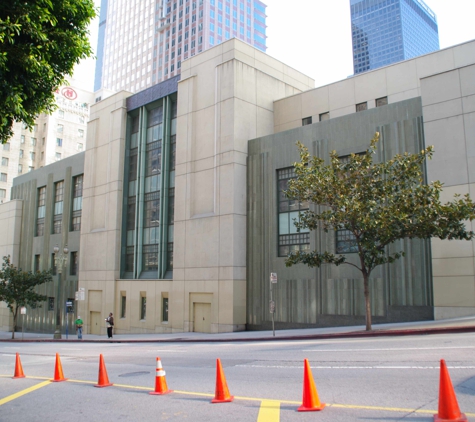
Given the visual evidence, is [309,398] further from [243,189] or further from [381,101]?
[381,101]

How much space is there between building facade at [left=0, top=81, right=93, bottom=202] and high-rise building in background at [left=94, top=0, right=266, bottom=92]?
25688 millimetres

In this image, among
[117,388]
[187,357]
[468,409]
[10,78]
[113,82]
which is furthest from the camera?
[113,82]

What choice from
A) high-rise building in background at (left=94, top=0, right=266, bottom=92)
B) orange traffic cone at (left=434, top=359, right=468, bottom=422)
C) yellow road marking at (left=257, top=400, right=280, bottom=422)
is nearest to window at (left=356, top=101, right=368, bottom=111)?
yellow road marking at (left=257, top=400, right=280, bottom=422)

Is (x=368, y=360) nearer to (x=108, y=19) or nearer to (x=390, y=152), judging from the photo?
(x=390, y=152)

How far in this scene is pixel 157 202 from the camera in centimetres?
3916

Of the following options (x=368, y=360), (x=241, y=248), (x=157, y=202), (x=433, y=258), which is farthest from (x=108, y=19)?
(x=368, y=360)

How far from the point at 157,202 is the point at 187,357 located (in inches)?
940

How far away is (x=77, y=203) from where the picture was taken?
48281mm


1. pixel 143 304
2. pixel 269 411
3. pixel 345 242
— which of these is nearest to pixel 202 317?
pixel 143 304

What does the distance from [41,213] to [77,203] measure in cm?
777

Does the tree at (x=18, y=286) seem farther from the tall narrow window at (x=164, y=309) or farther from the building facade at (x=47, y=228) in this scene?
the tall narrow window at (x=164, y=309)

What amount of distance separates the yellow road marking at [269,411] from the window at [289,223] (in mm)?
21324

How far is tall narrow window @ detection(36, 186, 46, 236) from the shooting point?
5302 cm

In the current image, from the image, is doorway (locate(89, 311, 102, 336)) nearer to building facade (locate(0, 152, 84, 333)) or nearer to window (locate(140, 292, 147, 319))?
building facade (locate(0, 152, 84, 333))
